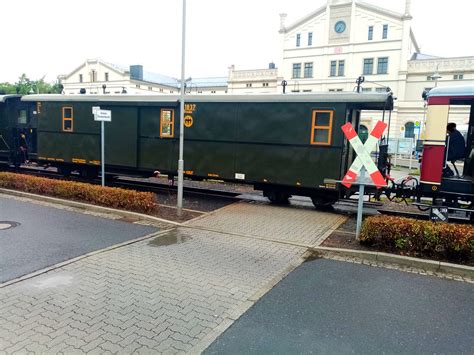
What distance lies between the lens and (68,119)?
45.9ft

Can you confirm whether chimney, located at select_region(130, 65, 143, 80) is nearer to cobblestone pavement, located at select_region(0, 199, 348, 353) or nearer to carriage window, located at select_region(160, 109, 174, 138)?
carriage window, located at select_region(160, 109, 174, 138)

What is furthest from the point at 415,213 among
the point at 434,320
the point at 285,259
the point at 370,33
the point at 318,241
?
the point at 370,33

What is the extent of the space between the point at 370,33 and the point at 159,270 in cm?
6075

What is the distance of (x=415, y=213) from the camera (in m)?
10.1

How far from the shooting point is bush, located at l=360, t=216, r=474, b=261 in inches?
242

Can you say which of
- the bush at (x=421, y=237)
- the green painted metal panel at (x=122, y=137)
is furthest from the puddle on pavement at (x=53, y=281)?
the green painted metal panel at (x=122, y=137)

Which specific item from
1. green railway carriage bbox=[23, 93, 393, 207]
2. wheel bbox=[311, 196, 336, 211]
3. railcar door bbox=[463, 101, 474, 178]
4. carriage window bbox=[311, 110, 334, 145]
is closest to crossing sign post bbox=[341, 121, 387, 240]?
green railway carriage bbox=[23, 93, 393, 207]

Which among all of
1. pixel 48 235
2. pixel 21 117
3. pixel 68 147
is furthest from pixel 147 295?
pixel 21 117

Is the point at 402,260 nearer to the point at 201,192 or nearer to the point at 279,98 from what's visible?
the point at 279,98

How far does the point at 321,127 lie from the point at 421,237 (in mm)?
4338

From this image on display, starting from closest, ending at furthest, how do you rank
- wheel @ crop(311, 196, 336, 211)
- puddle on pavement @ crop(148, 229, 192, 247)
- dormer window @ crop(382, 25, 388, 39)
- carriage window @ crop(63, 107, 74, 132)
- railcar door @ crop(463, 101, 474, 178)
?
puddle on pavement @ crop(148, 229, 192, 247) < railcar door @ crop(463, 101, 474, 178) < wheel @ crop(311, 196, 336, 211) < carriage window @ crop(63, 107, 74, 132) < dormer window @ crop(382, 25, 388, 39)

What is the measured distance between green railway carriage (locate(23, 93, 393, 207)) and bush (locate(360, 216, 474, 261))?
3.13 meters

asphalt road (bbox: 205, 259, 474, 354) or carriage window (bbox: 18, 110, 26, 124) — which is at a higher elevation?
carriage window (bbox: 18, 110, 26, 124)

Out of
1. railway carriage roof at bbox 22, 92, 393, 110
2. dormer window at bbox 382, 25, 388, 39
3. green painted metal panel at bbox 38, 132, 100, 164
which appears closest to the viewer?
railway carriage roof at bbox 22, 92, 393, 110
